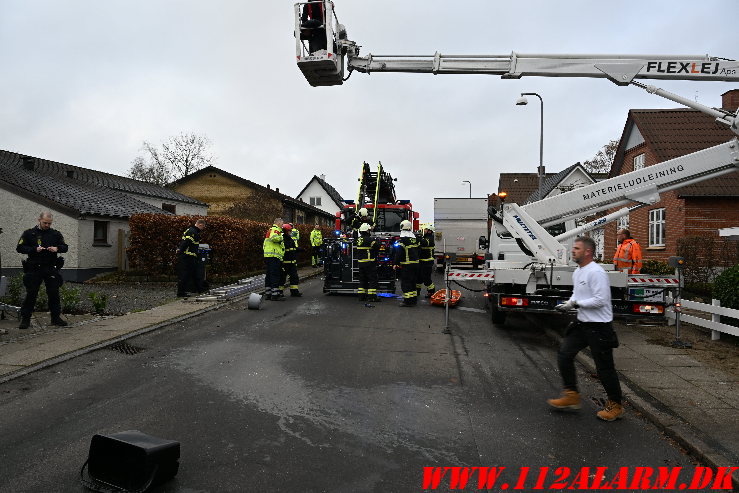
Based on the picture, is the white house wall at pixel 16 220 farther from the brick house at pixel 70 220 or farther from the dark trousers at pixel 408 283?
the dark trousers at pixel 408 283

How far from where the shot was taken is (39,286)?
8.27m

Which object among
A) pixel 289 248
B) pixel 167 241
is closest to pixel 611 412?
pixel 289 248

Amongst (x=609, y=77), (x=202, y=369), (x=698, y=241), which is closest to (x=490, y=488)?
(x=202, y=369)

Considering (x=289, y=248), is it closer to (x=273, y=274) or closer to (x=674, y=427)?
(x=273, y=274)

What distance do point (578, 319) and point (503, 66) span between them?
16.3ft

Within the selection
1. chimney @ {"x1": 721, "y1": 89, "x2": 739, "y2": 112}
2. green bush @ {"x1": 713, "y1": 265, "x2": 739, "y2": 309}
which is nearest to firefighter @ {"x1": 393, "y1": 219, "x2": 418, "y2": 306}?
green bush @ {"x1": 713, "y1": 265, "x2": 739, "y2": 309}

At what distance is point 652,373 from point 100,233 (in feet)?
61.9

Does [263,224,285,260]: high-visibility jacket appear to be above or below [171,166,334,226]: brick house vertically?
below

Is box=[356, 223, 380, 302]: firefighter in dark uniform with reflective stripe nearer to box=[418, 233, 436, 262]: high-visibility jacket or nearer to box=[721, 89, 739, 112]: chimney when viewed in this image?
box=[418, 233, 436, 262]: high-visibility jacket

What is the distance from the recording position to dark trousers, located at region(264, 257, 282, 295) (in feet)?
41.4

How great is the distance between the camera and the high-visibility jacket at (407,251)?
38.8ft

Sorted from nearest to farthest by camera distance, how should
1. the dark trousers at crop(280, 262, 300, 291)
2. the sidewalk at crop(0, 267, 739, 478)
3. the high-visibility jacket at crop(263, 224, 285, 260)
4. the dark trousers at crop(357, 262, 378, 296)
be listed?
the sidewalk at crop(0, 267, 739, 478) → the dark trousers at crop(357, 262, 378, 296) → the high-visibility jacket at crop(263, 224, 285, 260) → the dark trousers at crop(280, 262, 300, 291)

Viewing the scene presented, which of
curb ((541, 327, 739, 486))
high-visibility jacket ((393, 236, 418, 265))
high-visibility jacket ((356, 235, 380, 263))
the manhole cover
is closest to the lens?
curb ((541, 327, 739, 486))

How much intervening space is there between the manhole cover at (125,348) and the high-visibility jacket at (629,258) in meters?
8.77
